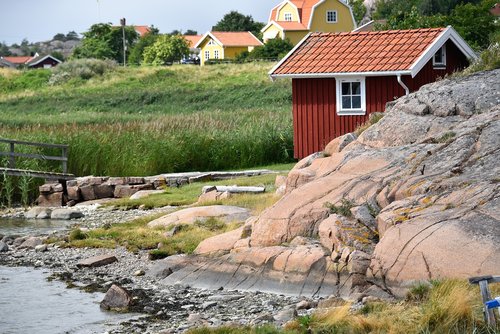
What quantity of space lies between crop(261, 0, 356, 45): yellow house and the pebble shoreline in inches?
2758

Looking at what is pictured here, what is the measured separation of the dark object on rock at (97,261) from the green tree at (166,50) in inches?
2953

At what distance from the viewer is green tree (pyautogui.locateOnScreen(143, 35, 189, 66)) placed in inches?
3718

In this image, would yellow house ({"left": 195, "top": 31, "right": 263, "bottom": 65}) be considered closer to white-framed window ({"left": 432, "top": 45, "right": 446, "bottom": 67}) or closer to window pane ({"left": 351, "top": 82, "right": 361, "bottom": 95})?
white-framed window ({"left": 432, "top": 45, "right": 446, "bottom": 67})

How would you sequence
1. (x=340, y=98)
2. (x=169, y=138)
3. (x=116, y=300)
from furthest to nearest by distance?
(x=169, y=138) → (x=340, y=98) → (x=116, y=300)

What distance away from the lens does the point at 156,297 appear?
53.3 feet

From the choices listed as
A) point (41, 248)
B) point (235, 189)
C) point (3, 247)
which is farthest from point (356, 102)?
point (3, 247)

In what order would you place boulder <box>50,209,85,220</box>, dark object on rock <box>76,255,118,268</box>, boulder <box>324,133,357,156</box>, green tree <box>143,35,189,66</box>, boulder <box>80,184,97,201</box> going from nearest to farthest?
dark object on rock <box>76,255,118,268</box> < boulder <box>324,133,357,156</box> < boulder <box>50,209,85,220</box> < boulder <box>80,184,97,201</box> < green tree <box>143,35,189,66</box>

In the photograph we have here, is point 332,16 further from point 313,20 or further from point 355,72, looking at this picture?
point 355,72

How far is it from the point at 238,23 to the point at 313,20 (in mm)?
18072

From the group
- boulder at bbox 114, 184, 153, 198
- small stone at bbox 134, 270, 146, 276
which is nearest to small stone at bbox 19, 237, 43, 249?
small stone at bbox 134, 270, 146, 276

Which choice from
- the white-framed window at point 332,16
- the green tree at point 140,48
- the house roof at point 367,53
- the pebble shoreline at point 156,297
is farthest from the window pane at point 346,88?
the green tree at point 140,48

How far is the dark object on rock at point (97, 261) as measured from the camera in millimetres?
19000

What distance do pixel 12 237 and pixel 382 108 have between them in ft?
34.5

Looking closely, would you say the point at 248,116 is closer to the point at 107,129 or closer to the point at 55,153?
the point at 107,129
